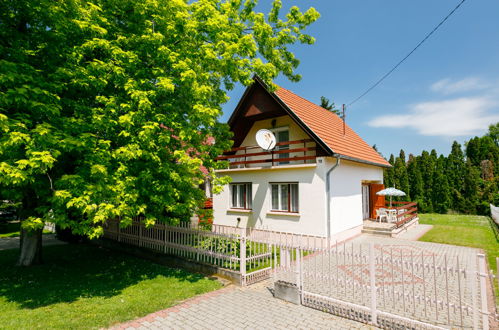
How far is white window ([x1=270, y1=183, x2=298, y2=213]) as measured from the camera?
1241cm

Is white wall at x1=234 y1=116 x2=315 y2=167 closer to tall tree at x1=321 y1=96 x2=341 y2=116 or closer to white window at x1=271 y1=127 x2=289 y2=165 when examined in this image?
white window at x1=271 y1=127 x2=289 y2=165

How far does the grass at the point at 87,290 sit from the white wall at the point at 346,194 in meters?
6.98

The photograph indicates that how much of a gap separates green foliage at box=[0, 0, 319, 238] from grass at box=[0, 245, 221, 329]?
5.84 feet

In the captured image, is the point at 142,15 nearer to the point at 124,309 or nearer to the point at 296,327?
the point at 124,309

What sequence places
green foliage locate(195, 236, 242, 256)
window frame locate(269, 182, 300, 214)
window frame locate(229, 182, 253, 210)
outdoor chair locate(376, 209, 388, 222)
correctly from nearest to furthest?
1. green foliage locate(195, 236, 242, 256)
2. window frame locate(269, 182, 300, 214)
3. window frame locate(229, 182, 253, 210)
4. outdoor chair locate(376, 209, 388, 222)

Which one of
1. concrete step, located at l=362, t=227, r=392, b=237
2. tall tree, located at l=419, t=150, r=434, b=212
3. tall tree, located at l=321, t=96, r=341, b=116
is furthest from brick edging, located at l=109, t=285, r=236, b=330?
tall tree, located at l=321, t=96, r=341, b=116

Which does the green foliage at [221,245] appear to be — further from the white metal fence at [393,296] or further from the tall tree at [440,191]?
the tall tree at [440,191]

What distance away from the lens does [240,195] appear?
14.8m

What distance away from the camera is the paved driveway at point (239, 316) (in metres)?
5.08

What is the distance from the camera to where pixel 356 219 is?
545 inches

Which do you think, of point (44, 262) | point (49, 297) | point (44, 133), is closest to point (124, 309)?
point (49, 297)

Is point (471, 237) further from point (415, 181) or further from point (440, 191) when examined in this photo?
point (415, 181)

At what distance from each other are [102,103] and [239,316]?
6678 millimetres

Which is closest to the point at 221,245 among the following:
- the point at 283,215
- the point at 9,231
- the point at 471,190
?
the point at 283,215
